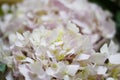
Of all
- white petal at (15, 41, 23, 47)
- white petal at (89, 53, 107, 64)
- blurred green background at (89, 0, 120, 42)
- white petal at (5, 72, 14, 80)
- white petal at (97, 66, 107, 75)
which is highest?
blurred green background at (89, 0, 120, 42)

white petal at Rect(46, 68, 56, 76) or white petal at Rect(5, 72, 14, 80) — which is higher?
white petal at Rect(5, 72, 14, 80)

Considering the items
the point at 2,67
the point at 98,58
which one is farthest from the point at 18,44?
the point at 98,58

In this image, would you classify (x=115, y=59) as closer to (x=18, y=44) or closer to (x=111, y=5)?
(x=18, y=44)

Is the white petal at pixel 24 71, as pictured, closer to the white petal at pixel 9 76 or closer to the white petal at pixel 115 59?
the white petal at pixel 9 76

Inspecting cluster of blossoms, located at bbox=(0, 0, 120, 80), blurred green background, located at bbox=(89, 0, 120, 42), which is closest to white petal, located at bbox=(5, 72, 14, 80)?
cluster of blossoms, located at bbox=(0, 0, 120, 80)

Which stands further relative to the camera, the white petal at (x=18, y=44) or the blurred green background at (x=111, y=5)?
the blurred green background at (x=111, y=5)

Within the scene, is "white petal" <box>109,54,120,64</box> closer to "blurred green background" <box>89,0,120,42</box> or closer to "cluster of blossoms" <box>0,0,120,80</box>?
"cluster of blossoms" <box>0,0,120,80</box>

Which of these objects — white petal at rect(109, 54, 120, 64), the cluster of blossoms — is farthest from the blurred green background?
white petal at rect(109, 54, 120, 64)

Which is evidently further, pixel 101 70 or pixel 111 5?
pixel 111 5

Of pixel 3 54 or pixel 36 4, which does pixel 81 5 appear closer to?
pixel 36 4

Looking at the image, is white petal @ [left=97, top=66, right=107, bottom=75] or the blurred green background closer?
white petal @ [left=97, top=66, right=107, bottom=75]

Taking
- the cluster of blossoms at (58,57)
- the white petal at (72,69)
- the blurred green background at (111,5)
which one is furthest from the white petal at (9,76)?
the blurred green background at (111,5)
